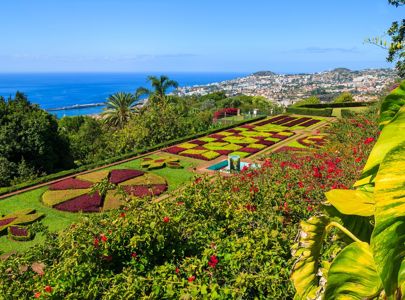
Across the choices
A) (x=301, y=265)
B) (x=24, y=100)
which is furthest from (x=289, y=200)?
(x=24, y=100)

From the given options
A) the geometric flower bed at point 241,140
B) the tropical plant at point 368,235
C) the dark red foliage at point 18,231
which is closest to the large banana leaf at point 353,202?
the tropical plant at point 368,235

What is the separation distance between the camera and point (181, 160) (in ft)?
66.9

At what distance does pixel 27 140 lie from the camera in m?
19.0

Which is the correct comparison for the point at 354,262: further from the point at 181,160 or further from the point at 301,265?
the point at 181,160

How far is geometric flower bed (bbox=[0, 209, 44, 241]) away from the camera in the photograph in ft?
35.5

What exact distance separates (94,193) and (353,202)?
47.1 feet

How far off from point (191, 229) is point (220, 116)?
3615cm

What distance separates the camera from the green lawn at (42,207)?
10.5 meters

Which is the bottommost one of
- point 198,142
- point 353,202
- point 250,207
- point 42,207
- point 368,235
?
point 42,207

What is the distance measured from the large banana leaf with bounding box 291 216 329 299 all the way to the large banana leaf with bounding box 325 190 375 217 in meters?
0.28

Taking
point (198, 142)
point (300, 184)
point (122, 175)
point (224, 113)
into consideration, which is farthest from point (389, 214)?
point (224, 113)

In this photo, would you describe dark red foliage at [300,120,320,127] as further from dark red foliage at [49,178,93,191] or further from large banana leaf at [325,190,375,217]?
large banana leaf at [325,190,375,217]

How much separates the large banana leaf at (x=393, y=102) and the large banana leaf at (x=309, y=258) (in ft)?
1.84

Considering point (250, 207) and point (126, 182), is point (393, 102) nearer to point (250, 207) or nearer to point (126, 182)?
point (250, 207)
